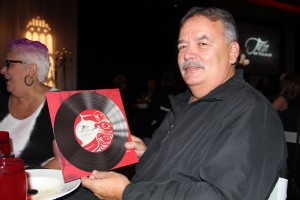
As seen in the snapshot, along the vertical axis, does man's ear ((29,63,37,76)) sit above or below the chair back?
above

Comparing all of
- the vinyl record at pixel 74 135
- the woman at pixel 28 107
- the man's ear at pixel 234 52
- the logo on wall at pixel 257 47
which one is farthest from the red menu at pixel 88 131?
the logo on wall at pixel 257 47

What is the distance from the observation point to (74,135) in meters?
1.00

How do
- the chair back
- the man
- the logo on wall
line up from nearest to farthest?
the man < the chair back < the logo on wall

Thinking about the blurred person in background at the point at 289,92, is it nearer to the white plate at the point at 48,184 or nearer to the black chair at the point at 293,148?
→ the black chair at the point at 293,148

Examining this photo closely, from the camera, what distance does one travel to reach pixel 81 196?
113 cm

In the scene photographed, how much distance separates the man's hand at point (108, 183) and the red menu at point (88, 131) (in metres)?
0.03

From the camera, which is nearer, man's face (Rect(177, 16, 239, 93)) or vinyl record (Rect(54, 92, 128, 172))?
vinyl record (Rect(54, 92, 128, 172))

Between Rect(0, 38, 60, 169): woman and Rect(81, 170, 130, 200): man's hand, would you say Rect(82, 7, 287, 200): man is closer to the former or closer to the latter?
Rect(81, 170, 130, 200): man's hand

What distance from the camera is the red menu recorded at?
98 cm

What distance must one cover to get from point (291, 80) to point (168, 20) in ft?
20.5

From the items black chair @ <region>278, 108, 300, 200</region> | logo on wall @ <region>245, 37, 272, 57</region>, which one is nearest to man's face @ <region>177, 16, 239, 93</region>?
black chair @ <region>278, 108, 300, 200</region>

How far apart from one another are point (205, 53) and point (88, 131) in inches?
20.8

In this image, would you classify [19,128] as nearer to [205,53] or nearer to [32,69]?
[32,69]

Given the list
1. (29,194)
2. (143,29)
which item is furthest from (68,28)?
(29,194)
